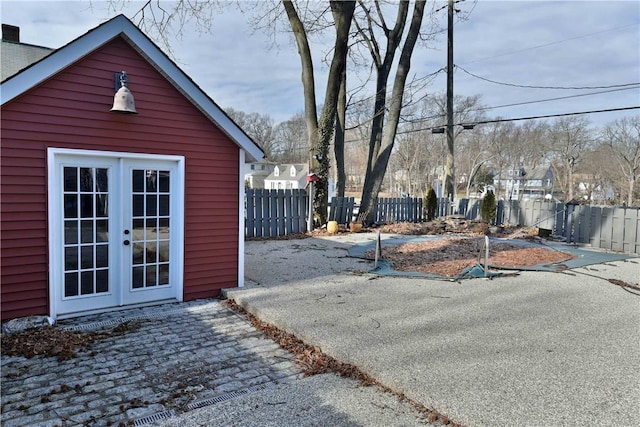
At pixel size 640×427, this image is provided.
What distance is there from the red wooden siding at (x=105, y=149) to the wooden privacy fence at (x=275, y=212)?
589cm

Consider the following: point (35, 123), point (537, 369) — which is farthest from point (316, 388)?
point (35, 123)

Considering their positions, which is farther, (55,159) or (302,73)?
(302,73)

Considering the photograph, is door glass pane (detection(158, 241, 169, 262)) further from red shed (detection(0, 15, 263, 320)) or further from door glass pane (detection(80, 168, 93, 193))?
door glass pane (detection(80, 168, 93, 193))

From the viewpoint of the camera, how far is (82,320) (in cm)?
479

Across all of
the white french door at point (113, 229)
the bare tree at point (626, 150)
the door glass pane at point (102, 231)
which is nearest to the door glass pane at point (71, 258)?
the white french door at point (113, 229)

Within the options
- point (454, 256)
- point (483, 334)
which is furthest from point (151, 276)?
point (454, 256)

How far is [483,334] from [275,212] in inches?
345

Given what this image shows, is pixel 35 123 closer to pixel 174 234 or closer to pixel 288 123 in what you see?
pixel 174 234

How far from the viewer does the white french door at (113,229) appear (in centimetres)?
474

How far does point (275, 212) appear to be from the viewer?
12.5 m

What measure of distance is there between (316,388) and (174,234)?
3.22 m

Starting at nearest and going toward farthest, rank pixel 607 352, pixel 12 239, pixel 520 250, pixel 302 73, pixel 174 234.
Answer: pixel 607 352 < pixel 12 239 < pixel 174 234 < pixel 520 250 < pixel 302 73

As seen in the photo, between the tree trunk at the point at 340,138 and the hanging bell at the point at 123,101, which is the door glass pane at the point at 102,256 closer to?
the hanging bell at the point at 123,101

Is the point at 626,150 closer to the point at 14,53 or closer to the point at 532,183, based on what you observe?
the point at 532,183
